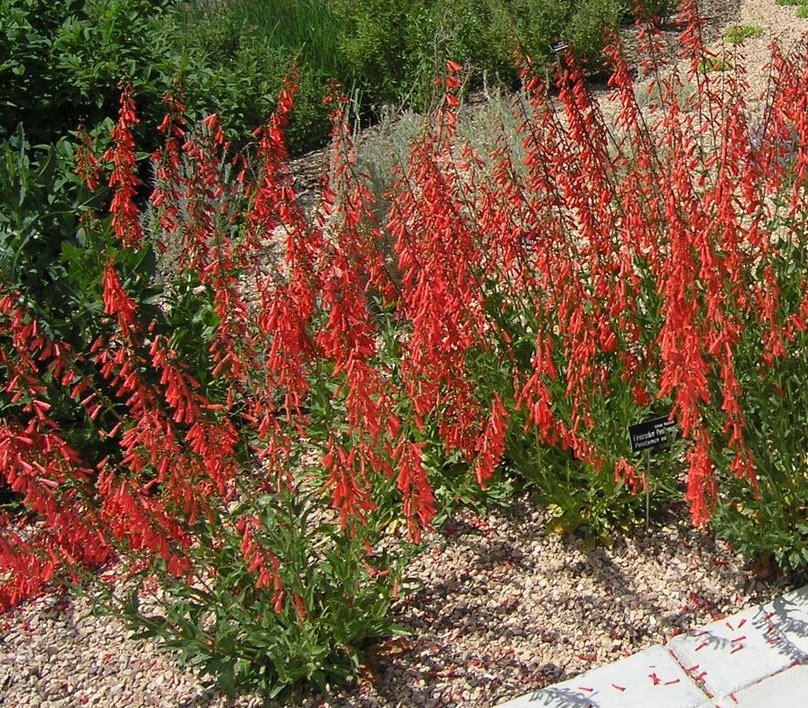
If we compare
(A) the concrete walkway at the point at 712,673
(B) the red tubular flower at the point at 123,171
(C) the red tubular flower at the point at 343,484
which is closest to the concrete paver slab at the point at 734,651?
(A) the concrete walkway at the point at 712,673

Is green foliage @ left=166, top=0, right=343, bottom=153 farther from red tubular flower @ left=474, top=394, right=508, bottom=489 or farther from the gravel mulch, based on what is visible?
red tubular flower @ left=474, top=394, right=508, bottom=489

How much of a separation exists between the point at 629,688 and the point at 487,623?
23.0 inches

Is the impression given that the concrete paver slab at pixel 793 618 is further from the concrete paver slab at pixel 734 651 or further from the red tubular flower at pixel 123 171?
the red tubular flower at pixel 123 171

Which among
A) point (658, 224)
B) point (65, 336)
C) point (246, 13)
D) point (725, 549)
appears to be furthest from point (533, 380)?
point (246, 13)

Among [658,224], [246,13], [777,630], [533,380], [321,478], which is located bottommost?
[777,630]

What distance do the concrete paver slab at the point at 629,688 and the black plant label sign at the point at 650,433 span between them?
726 mm

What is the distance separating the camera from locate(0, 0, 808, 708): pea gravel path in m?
3.70

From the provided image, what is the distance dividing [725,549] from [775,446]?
1.48ft

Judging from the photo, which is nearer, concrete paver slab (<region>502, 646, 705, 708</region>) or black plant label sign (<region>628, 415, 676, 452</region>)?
concrete paver slab (<region>502, 646, 705, 708</region>)

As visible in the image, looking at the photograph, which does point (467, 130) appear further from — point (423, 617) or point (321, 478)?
point (423, 617)

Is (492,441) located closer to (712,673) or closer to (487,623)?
(487,623)

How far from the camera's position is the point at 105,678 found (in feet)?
12.8

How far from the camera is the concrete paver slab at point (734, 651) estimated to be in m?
3.53

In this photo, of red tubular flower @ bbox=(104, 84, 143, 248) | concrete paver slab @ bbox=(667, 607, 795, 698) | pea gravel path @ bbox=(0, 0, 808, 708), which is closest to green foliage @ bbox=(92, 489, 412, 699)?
pea gravel path @ bbox=(0, 0, 808, 708)
